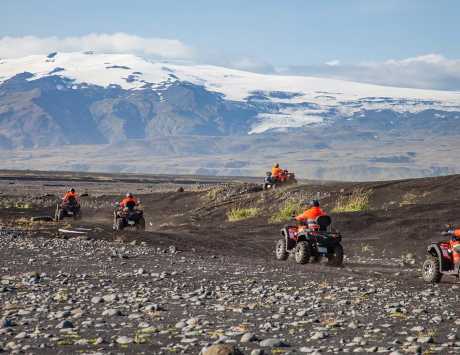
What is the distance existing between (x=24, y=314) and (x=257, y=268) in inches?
383

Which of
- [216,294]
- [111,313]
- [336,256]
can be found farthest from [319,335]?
[336,256]

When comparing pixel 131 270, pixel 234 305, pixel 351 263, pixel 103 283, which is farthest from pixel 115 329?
pixel 351 263

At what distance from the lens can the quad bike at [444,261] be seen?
1991cm

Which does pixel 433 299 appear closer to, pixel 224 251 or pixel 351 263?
pixel 351 263

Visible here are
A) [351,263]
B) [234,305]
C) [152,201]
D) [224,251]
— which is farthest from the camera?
[152,201]

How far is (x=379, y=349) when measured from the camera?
1127 cm

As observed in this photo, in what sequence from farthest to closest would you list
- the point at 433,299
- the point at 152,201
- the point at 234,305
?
the point at 152,201
the point at 433,299
the point at 234,305

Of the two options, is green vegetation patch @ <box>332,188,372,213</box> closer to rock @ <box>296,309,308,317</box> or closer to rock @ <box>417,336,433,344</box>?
rock @ <box>296,309,308,317</box>

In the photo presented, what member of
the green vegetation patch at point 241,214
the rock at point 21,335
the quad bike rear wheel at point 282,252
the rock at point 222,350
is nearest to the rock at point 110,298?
the rock at point 21,335

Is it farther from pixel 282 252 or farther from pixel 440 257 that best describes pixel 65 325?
pixel 282 252

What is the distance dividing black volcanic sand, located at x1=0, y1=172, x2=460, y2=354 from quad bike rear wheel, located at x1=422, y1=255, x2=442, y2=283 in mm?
376

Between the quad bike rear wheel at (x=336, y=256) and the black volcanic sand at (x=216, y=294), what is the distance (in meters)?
0.30

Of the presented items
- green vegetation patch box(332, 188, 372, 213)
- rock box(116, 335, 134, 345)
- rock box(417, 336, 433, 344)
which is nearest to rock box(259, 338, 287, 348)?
rock box(116, 335, 134, 345)

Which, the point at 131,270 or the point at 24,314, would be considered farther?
the point at 131,270
